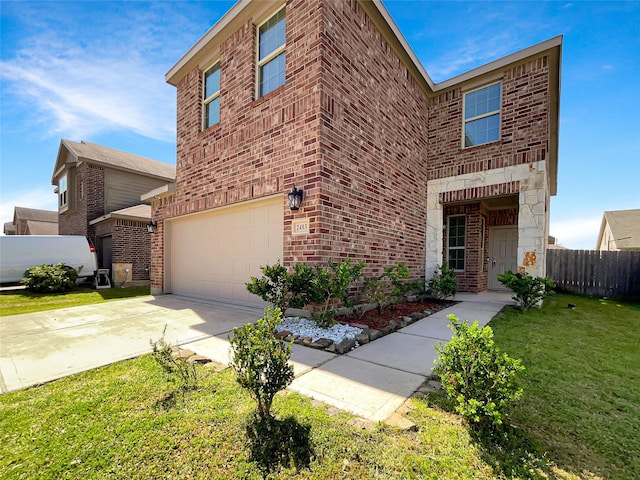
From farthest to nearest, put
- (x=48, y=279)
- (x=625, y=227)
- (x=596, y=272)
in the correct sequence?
(x=625, y=227)
(x=48, y=279)
(x=596, y=272)

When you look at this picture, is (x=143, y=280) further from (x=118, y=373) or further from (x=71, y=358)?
(x=118, y=373)

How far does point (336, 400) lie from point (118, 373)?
2.29 meters

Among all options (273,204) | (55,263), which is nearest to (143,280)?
(55,263)

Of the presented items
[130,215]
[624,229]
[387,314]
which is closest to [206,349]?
[387,314]

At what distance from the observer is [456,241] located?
30.6 ft

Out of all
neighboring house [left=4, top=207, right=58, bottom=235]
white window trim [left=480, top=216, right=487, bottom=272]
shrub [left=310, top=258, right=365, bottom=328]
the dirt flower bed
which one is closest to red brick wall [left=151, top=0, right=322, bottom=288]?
shrub [left=310, top=258, right=365, bottom=328]

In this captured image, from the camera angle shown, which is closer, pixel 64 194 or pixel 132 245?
pixel 132 245

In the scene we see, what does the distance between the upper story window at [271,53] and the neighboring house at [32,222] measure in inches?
981

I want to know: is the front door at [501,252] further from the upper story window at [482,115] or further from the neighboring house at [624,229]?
the neighboring house at [624,229]

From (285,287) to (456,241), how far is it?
7.08m

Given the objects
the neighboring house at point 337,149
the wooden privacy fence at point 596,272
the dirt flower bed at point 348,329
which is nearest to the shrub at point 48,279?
the neighboring house at point 337,149

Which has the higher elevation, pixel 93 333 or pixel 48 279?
pixel 93 333

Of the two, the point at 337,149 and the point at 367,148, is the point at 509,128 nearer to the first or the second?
the point at 367,148

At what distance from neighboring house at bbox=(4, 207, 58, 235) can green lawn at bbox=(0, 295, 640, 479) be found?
26.9 metres
